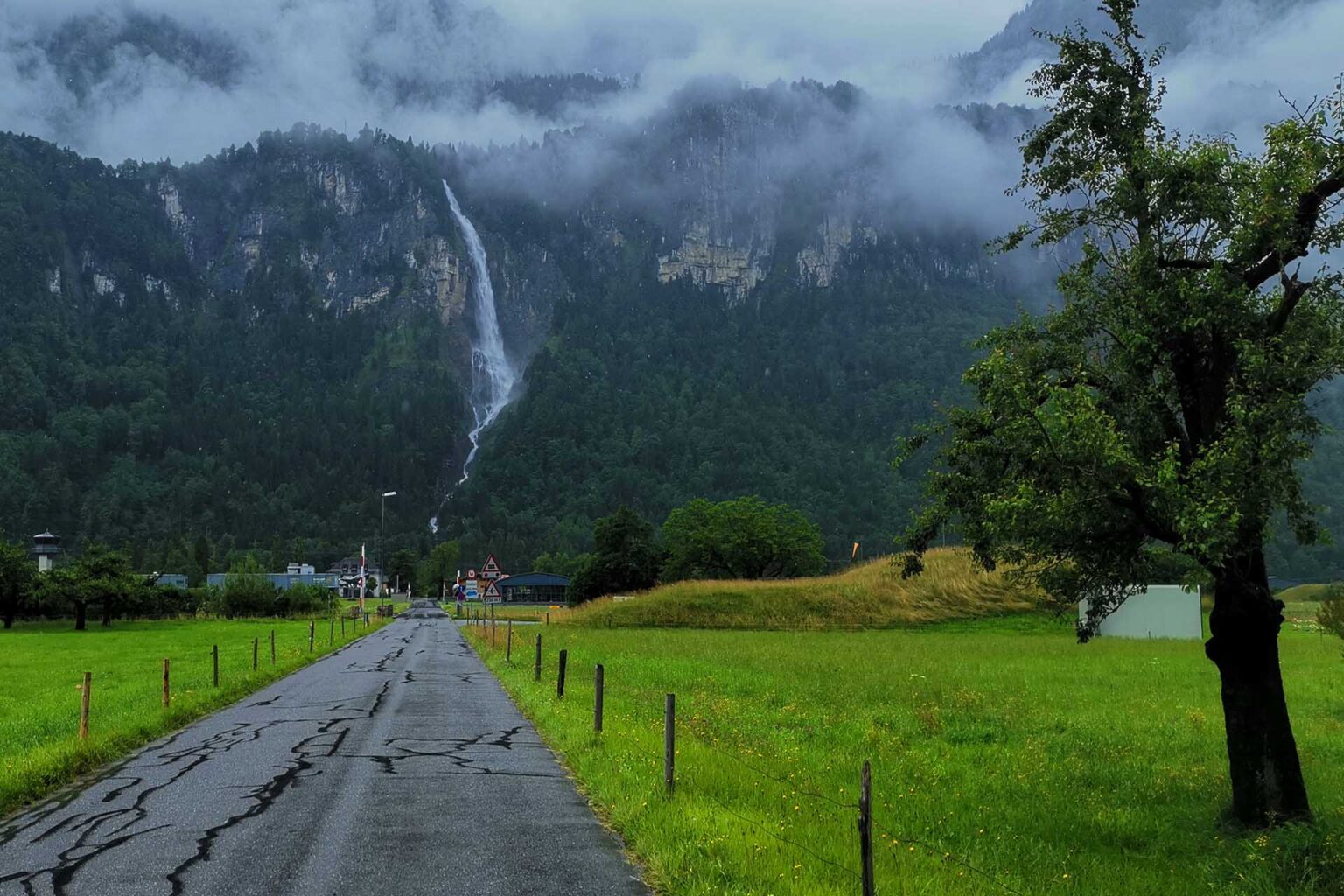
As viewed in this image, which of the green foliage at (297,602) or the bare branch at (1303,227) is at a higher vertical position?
the bare branch at (1303,227)

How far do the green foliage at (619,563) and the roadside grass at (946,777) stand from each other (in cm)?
6862

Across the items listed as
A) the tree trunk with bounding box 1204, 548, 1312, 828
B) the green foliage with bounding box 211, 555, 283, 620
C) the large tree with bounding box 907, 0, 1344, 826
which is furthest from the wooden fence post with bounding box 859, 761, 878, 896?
the green foliage with bounding box 211, 555, 283, 620

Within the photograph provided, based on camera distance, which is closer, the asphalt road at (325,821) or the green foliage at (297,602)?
the asphalt road at (325,821)

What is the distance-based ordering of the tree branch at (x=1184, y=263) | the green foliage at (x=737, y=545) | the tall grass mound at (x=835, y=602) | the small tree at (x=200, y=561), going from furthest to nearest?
1. the small tree at (x=200, y=561)
2. the green foliage at (x=737, y=545)
3. the tall grass mound at (x=835, y=602)
4. the tree branch at (x=1184, y=263)

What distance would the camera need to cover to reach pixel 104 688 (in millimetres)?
26531

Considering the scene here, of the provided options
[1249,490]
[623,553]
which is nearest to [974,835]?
[1249,490]

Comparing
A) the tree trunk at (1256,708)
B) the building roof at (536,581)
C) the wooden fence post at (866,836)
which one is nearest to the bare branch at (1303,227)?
the tree trunk at (1256,708)

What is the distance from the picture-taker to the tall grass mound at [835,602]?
55.4 m

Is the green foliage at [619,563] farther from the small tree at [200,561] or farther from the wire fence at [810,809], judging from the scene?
the small tree at [200,561]

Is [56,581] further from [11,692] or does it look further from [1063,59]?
[1063,59]

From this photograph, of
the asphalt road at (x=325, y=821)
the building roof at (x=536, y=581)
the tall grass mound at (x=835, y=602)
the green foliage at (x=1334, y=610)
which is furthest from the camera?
the building roof at (x=536, y=581)

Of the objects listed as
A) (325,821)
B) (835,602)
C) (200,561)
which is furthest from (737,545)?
(200,561)

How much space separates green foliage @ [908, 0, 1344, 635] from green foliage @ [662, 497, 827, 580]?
8669 centimetres

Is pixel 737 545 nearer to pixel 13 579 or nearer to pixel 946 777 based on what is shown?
pixel 13 579
